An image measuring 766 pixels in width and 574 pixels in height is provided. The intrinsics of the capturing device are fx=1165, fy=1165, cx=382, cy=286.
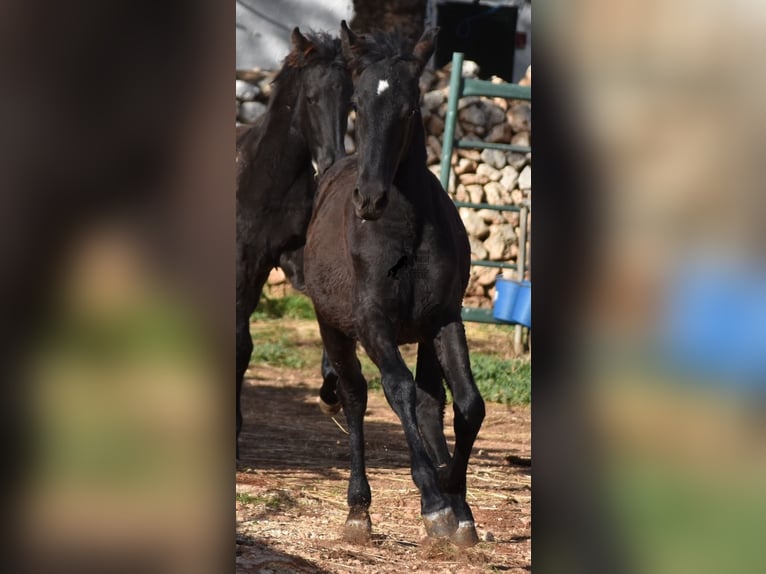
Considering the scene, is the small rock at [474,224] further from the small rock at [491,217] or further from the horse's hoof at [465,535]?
the horse's hoof at [465,535]

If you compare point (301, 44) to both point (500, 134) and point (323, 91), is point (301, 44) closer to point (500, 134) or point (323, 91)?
point (323, 91)

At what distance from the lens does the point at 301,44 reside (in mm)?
6945

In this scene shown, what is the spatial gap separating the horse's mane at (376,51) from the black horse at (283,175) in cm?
184

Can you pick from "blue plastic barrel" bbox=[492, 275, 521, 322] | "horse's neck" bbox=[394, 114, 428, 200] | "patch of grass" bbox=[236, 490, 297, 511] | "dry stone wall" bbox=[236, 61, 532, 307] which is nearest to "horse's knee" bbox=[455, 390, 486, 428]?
"horse's neck" bbox=[394, 114, 428, 200]

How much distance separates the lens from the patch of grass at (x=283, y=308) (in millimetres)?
13508

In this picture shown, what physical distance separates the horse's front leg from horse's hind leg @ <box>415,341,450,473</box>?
0.33 meters

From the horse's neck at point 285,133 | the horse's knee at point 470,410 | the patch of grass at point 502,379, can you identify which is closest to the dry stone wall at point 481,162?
the patch of grass at point 502,379

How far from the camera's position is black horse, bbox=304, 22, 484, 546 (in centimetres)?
480

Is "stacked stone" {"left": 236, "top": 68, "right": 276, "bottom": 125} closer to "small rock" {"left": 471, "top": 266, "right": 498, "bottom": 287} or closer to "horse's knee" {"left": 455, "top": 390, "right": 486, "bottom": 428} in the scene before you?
"small rock" {"left": 471, "top": 266, "right": 498, "bottom": 287}

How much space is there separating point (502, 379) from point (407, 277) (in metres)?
5.59

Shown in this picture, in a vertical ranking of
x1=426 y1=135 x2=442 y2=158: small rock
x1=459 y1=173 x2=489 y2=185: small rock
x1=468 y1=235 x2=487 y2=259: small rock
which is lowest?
x1=468 y1=235 x2=487 y2=259: small rock
